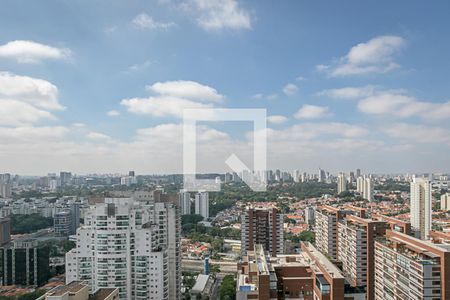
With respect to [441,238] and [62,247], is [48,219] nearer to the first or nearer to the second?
[62,247]

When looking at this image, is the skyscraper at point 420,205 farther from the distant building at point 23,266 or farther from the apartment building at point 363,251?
the distant building at point 23,266

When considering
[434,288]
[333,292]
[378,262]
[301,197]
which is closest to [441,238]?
[378,262]

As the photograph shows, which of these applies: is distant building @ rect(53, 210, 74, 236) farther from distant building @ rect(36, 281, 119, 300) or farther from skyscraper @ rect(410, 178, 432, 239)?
skyscraper @ rect(410, 178, 432, 239)

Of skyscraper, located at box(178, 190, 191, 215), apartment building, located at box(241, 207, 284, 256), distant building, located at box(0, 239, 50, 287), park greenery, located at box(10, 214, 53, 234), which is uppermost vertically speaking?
skyscraper, located at box(178, 190, 191, 215)

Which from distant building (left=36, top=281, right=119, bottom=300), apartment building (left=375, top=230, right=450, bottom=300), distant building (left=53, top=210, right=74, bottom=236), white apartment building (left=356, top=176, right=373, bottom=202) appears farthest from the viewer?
white apartment building (left=356, top=176, right=373, bottom=202)

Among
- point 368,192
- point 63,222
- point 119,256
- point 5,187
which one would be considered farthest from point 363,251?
point 368,192

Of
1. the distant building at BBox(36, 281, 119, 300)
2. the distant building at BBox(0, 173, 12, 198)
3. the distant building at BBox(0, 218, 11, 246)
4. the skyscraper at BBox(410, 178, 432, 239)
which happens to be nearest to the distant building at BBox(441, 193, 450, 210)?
the skyscraper at BBox(410, 178, 432, 239)

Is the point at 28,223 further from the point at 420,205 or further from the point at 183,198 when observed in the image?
the point at 420,205
